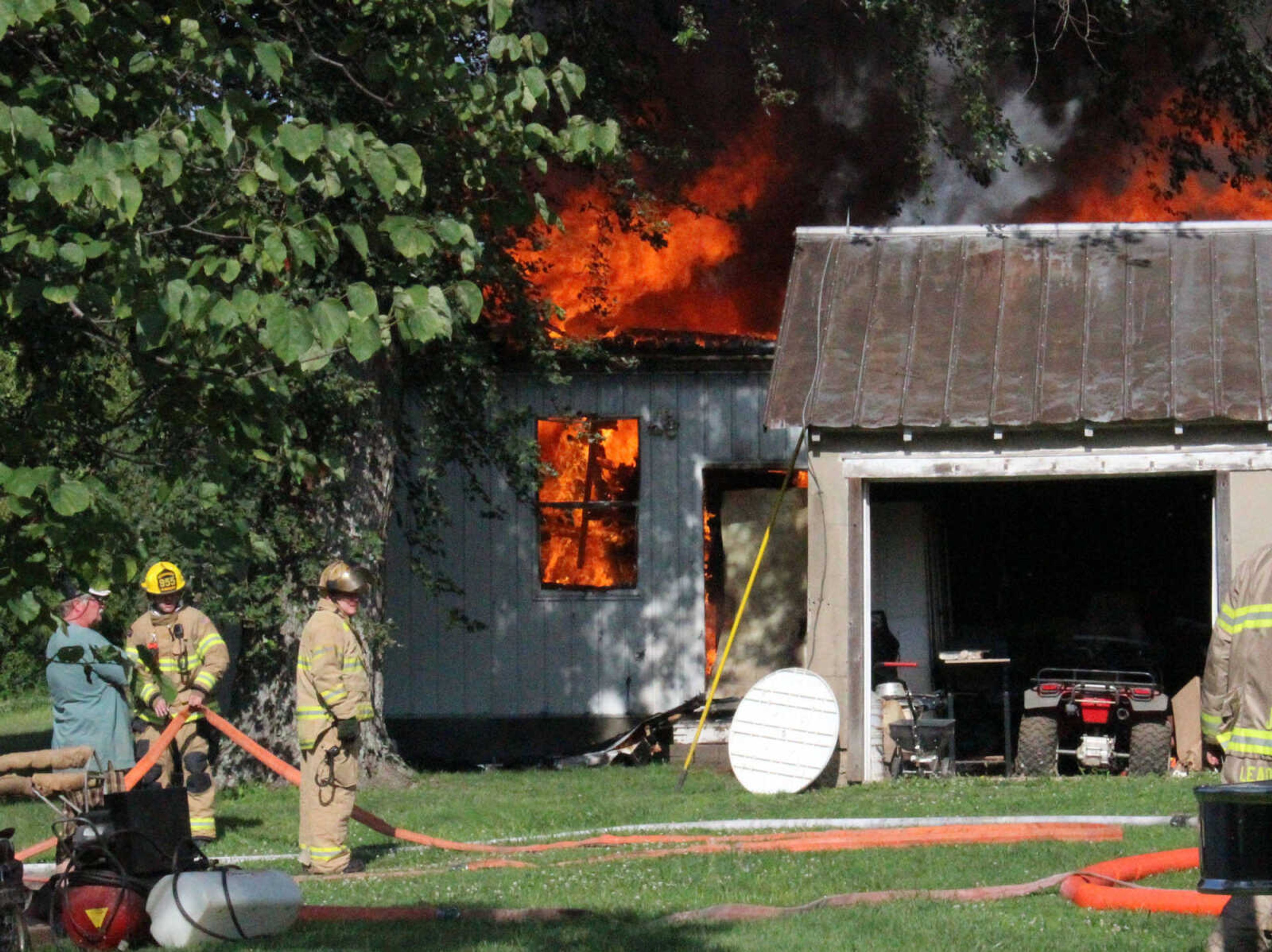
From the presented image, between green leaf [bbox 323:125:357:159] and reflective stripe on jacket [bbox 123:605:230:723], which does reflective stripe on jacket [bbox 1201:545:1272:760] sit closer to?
green leaf [bbox 323:125:357:159]

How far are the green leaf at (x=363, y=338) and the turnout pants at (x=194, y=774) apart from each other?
21.5 feet

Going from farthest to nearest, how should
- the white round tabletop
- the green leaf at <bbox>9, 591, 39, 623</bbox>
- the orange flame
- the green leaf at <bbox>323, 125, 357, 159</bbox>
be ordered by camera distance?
the orange flame, the white round tabletop, the green leaf at <bbox>323, 125, 357, 159</bbox>, the green leaf at <bbox>9, 591, 39, 623</bbox>

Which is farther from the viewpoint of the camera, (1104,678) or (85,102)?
(1104,678)

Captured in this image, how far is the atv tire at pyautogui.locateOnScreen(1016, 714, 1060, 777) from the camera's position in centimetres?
1501

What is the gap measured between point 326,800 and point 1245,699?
5937 millimetres

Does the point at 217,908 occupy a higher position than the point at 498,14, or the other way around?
the point at 498,14

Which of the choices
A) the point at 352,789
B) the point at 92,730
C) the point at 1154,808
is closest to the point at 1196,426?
the point at 1154,808

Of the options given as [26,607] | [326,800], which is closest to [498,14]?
[26,607]

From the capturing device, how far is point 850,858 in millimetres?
9945

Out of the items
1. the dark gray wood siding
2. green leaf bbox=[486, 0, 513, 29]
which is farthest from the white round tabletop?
Result: green leaf bbox=[486, 0, 513, 29]

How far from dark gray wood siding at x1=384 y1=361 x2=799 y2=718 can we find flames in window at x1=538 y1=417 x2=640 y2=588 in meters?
0.18

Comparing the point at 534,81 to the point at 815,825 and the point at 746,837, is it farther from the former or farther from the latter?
the point at 815,825

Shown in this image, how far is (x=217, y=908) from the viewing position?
7906 mm

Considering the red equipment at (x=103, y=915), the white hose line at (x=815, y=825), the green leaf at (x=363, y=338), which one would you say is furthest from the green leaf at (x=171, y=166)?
the white hose line at (x=815, y=825)
